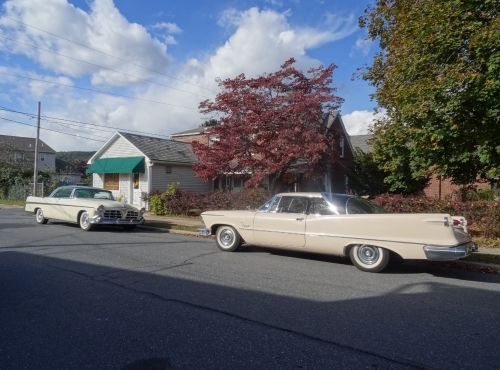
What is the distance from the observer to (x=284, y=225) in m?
8.59

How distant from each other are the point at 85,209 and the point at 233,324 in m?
10.2

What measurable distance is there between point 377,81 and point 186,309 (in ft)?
40.9

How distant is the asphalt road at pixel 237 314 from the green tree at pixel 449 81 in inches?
150

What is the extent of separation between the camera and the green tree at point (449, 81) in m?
8.77

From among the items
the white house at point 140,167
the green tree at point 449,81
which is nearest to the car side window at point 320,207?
the green tree at point 449,81

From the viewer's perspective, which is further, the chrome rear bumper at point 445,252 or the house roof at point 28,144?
the house roof at point 28,144

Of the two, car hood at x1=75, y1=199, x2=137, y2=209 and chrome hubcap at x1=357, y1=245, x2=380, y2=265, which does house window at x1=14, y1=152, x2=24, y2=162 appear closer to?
car hood at x1=75, y1=199, x2=137, y2=209

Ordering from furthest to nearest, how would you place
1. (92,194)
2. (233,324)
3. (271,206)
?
(92,194)
(271,206)
(233,324)

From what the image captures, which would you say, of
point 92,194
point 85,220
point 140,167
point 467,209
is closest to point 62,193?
point 92,194

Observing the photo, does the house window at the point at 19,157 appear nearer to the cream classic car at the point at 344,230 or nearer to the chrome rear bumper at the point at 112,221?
the chrome rear bumper at the point at 112,221

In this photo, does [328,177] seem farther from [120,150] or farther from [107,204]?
[107,204]

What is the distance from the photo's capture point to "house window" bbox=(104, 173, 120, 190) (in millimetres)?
24548

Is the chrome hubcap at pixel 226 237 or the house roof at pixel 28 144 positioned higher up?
the house roof at pixel 28 144

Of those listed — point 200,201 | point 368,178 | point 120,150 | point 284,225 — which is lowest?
point 284,225
